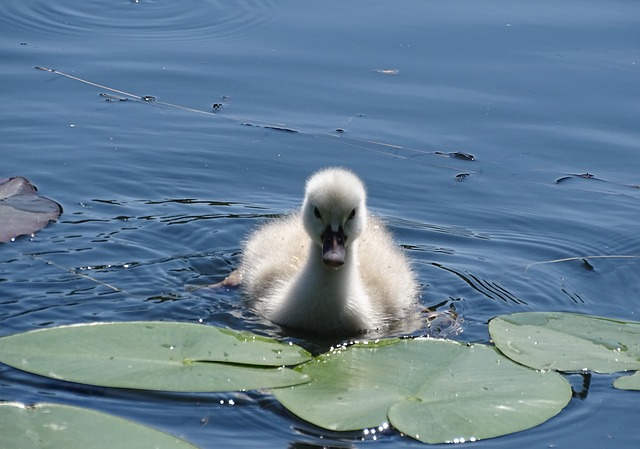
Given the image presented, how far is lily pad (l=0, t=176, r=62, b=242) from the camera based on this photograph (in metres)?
7.18

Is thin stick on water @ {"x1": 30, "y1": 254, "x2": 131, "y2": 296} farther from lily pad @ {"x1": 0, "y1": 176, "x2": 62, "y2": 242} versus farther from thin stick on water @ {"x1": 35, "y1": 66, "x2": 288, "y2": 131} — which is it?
thin stick on water @ {"x1": 35, "y1": 66, "x2": 288, "y2": 131}

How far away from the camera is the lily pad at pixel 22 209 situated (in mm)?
7180

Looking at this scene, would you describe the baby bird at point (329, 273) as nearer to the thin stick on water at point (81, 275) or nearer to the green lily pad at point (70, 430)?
the thin stick on water at point (81, 275)

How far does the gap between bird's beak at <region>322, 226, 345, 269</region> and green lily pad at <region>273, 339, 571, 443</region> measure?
0.49 metres

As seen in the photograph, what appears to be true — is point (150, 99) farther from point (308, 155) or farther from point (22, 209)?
point (22, 209)

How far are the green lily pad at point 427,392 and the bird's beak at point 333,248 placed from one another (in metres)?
0.49

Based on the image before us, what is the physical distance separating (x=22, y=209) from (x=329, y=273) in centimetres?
212

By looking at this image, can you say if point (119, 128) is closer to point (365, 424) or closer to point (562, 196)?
point (562, 196)

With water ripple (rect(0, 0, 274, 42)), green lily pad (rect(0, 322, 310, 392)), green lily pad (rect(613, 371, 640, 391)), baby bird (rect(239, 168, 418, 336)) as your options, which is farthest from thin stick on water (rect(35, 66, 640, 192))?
green lily pad (rect(0, 322, 310, 392))

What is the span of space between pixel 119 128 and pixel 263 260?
2525mm

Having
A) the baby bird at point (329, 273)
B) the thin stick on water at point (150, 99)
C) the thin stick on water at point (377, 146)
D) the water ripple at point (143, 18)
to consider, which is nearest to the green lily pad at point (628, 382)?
the baby bird at point (329, 273)

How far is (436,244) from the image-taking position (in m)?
7.67

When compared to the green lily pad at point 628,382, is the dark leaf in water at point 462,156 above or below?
above

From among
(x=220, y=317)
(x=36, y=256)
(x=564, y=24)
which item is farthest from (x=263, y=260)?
(x=564, y=24)
